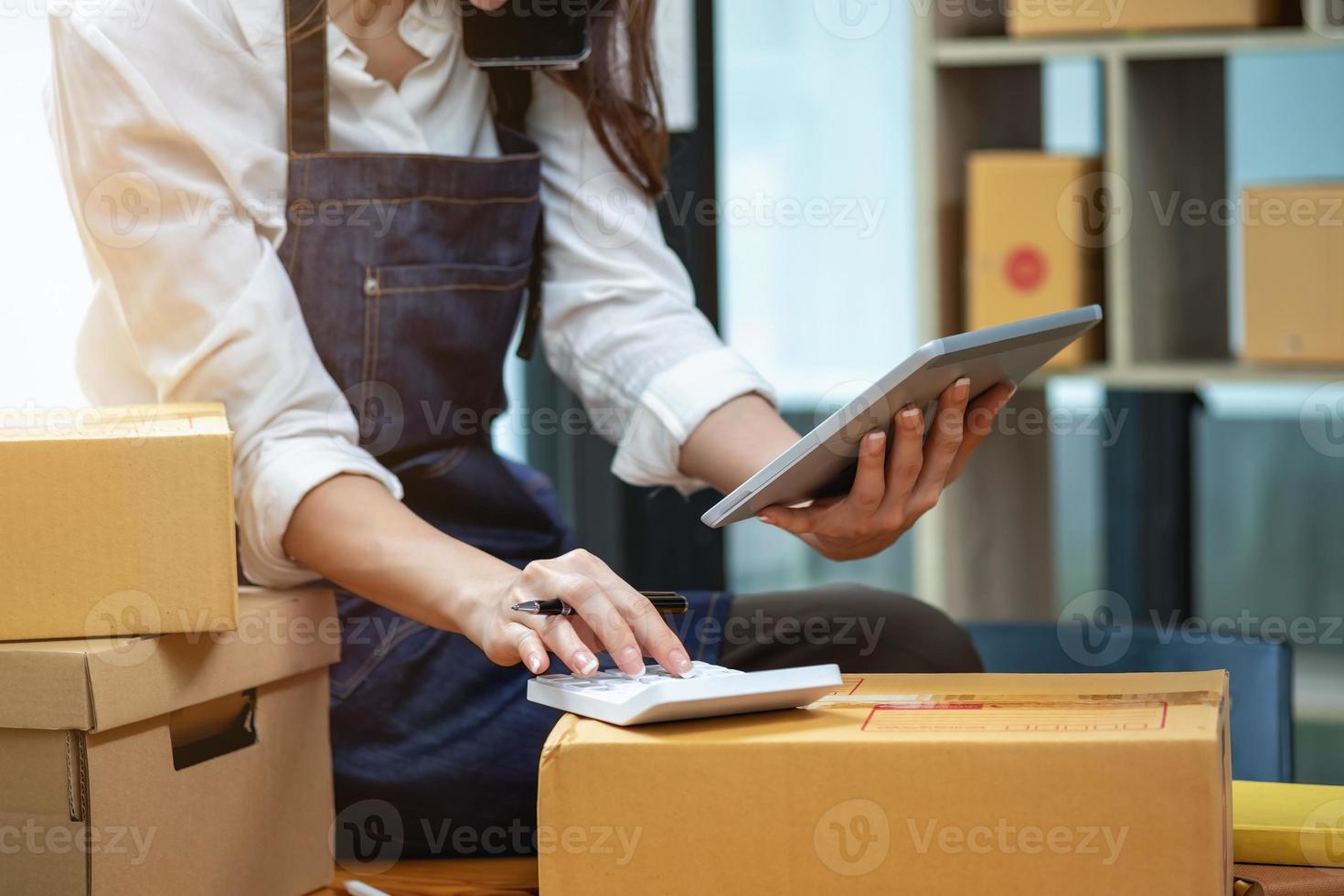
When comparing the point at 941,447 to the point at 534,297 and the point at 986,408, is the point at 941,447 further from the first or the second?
the point at 534,297

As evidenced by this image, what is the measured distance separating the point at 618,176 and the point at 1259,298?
944mm

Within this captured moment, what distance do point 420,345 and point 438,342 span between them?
0.06 ft

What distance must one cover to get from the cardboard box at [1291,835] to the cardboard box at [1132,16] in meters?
1.21

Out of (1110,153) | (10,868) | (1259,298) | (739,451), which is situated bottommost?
(10,868)

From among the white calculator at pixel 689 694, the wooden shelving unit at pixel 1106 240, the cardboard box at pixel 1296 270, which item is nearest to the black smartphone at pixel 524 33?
the white calculator at pixel 689 694

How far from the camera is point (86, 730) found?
90 cm

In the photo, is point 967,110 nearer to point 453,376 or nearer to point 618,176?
point 618,176

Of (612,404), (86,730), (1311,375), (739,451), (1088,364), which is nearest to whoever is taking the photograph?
(86,730)

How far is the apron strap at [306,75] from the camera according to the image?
1191mm

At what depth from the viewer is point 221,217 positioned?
45.2 inches

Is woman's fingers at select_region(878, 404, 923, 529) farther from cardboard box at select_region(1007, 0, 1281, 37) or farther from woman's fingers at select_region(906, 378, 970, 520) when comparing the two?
cardboard box at select_region(1007, 0, 1281, 37)

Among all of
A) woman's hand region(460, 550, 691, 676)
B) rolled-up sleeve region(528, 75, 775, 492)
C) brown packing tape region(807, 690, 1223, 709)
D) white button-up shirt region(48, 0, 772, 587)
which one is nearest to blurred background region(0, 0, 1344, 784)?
white button-up shirt region(48, 0, 772, 587)

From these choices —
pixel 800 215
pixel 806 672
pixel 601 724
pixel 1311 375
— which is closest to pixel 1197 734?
pixel 806 672

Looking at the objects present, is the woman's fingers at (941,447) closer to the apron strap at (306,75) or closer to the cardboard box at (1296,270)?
the apron strap at (306,75)
